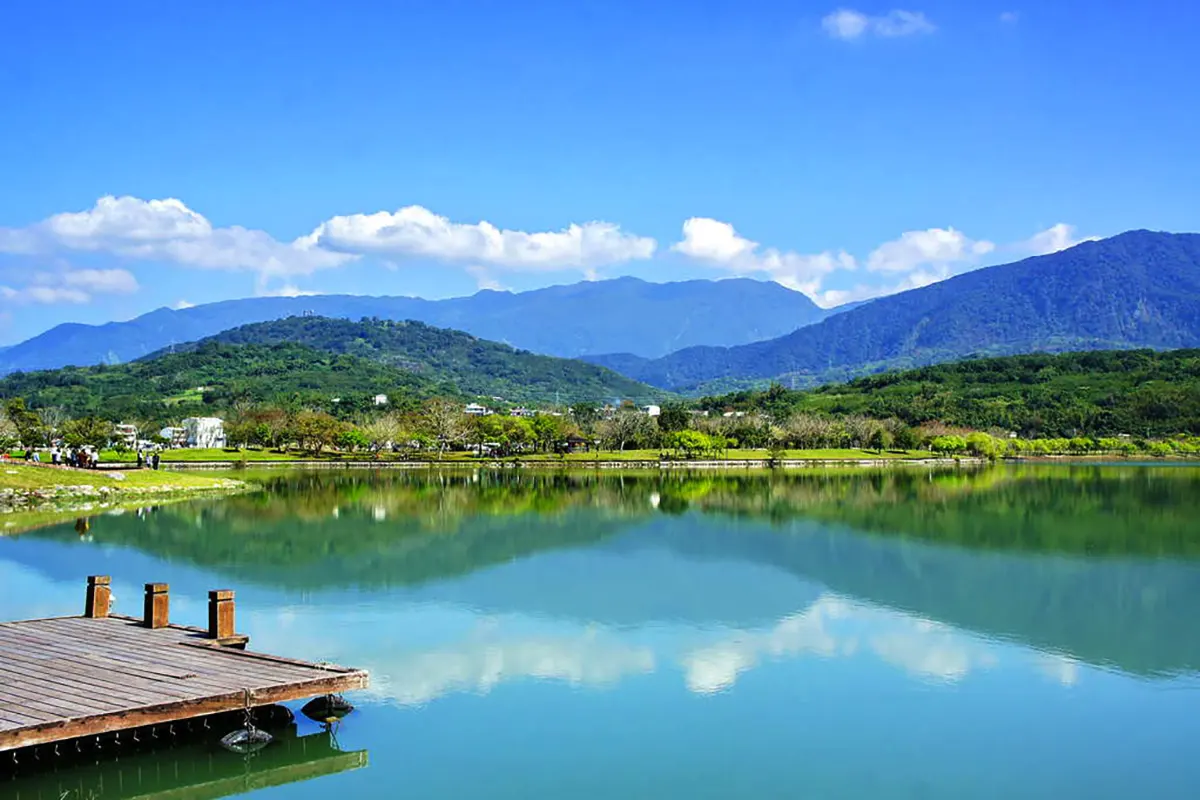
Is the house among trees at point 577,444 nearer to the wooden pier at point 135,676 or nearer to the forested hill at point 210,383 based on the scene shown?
the forested hill at point 210,383

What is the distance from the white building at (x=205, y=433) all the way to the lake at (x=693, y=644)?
75892mm

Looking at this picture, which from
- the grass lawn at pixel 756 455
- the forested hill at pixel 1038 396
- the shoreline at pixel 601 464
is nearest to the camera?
the shoreline at pixel 601 464

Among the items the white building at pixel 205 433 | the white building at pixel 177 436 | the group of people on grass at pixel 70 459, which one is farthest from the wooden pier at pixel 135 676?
the white building at pixel 177 436

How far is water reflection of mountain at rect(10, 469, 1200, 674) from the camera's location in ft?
62.3

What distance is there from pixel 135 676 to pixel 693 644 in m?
8.52

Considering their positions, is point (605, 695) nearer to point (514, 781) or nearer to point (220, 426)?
point (514, 781)

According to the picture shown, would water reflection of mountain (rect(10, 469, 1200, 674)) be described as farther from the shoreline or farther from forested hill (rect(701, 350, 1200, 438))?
forested hill (rect(701, 350, 1200, 438))

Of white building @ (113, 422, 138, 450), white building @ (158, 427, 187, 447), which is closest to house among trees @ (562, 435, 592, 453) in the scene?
white building @ (113, 422, 138, 450)

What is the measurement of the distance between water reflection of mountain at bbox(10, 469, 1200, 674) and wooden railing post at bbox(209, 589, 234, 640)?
6472mm

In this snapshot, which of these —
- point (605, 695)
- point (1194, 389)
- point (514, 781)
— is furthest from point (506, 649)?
point (1194, 389)

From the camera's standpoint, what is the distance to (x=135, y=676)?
1096cm

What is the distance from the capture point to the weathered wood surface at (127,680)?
9.59 meters

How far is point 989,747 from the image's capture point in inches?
442

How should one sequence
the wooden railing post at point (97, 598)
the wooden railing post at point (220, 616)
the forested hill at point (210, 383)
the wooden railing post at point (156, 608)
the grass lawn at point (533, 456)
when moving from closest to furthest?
the wooden railing post at point (220, 616)
the wooden railing post at point (156, 608)
the wooden railing post at point (97, 598)
the grass lawn at point (533, 456)
the forested hill at point (210, 383)
